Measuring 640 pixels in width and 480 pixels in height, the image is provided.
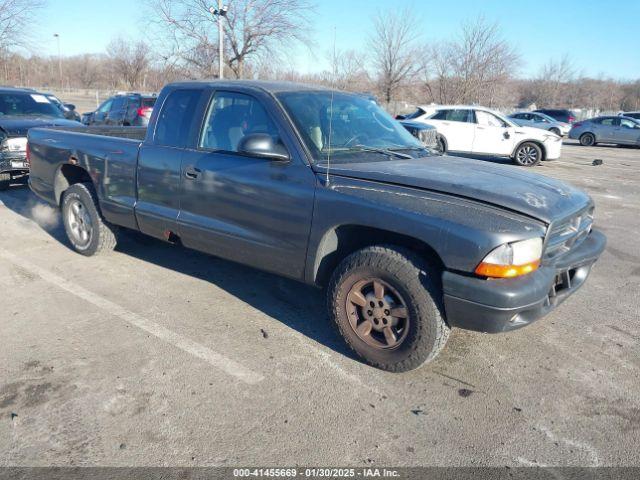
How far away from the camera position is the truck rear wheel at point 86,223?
5152mm

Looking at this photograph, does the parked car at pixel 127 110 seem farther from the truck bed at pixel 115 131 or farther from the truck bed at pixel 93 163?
the truck bed at pixel 93 163

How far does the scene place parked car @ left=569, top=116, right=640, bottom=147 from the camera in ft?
76.3

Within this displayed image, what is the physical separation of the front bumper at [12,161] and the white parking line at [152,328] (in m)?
3.46

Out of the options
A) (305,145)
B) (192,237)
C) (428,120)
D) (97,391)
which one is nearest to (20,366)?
(97,391)

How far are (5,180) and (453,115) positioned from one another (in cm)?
1161

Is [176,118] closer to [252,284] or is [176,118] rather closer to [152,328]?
[252,284]

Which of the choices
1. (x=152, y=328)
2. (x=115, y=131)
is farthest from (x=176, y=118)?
(x=115, y=131)

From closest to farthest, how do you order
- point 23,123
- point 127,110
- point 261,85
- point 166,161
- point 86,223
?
point 261,85 < point 166,161 < point 86,223 < point 23,123 < point 127,110

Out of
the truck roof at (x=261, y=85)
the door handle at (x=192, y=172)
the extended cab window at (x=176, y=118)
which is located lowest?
the door handle at (x=192, y=172)

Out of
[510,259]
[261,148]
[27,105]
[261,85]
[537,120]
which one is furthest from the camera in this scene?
[537,120]

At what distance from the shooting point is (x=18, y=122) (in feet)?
27.4

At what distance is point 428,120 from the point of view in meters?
15.0

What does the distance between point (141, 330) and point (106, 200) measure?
5.71ft

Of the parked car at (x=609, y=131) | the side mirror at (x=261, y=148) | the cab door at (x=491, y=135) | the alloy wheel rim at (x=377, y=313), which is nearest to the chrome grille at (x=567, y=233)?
the alloy wheel rim at (x=377, y=313)
